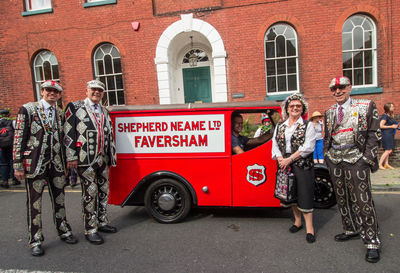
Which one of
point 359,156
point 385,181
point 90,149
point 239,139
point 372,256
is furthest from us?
point 385,181

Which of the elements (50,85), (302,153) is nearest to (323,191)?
(302,153)

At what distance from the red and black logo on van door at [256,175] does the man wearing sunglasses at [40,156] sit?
242 centimetres

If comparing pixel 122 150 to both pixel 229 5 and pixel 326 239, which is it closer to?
pixel 326 239

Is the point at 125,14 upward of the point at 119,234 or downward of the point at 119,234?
upward

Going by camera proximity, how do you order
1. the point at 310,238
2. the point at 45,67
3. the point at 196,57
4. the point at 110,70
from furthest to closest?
the point at 45,67 → the point at 196,57 → the point at 110,70 → the point at 310,238

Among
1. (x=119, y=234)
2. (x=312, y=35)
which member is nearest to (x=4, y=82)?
(x=119, y=234)

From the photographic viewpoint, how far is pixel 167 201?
3.79 m

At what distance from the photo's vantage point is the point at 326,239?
128 inches

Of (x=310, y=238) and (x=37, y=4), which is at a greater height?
(x=37, y=4)

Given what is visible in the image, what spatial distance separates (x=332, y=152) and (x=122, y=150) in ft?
9.11

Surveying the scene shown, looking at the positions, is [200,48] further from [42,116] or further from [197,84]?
[42,116]

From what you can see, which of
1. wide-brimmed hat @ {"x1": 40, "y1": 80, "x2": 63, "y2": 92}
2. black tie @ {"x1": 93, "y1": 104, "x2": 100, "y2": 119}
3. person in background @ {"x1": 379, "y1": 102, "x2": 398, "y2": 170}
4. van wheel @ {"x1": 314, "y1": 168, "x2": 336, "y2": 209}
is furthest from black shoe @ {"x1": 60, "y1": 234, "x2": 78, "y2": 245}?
person in background @ {"x1": 379, "y1": 102, "x2": 398, "y2": 170}

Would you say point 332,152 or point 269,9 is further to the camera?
point 269,9

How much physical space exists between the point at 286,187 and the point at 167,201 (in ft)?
5.47
